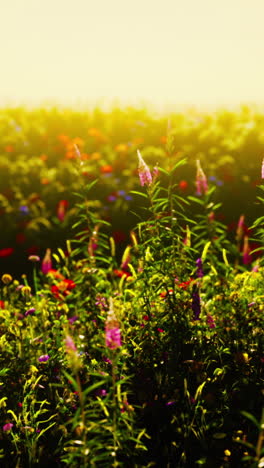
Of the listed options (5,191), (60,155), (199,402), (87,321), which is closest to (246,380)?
(199,402)

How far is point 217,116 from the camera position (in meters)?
11.2

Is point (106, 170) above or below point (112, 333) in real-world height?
below

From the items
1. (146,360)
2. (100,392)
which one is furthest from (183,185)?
(100,392)

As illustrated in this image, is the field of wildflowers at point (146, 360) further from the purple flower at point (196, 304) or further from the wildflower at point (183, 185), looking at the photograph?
the wildflower at point (183, 185)

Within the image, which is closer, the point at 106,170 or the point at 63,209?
the point at 63,209

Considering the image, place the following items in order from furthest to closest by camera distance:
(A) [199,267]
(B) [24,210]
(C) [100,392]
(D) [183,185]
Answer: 1. (D) [183,185]
2. (B) [24,210]
3. (A) [199,267]
4. (C) [100,392]

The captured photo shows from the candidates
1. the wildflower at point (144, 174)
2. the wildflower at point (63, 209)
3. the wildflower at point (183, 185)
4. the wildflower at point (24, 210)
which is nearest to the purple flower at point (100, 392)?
the wildflower at point (144, 174)

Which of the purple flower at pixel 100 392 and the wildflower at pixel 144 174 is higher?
the wildflower at pixel 144 174

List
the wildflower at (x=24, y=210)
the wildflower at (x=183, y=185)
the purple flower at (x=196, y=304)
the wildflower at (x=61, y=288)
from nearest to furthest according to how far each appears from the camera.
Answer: the purple flower at (x=196, y=304), the wildflower at (x=61, y=288), the wildflower at (x=24, y=210), the wildflower at (x=183, y=185)

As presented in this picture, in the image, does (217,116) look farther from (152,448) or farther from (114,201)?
(152,448)

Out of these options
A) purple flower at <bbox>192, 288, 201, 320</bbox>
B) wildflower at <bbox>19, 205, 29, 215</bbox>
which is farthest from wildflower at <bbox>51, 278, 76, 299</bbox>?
wildflower at <bbox>19, 205, 29, 215</bbox>

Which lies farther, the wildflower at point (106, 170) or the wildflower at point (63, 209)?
the wildflower at point (106, 170)

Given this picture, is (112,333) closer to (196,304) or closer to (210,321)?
(196,304)

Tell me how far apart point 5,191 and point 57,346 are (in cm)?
507
